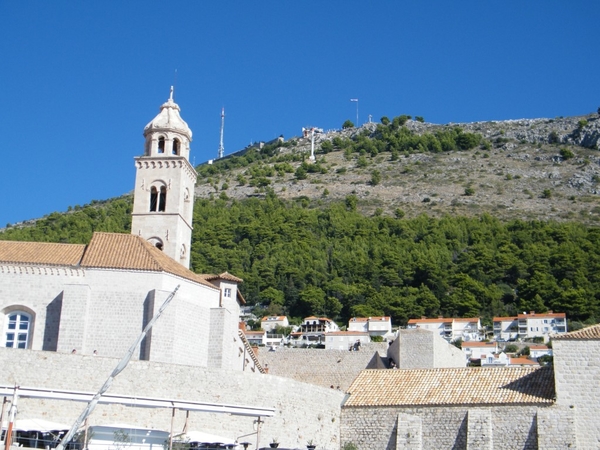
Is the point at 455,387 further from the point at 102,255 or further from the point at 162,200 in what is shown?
the point at 162,200

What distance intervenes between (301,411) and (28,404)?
848 cm

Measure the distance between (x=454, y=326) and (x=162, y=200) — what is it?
184ft

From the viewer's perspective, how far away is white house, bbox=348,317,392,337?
88.1m

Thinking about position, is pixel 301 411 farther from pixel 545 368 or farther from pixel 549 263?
pixel 549 263

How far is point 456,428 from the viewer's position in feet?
91.0

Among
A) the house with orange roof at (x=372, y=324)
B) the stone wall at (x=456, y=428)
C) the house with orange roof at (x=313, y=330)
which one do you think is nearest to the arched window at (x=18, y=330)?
the stone wall at (x=456, y=428)

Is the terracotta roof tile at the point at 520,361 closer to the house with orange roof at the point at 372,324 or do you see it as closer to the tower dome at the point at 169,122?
the house with orange roof at the point at 372,324

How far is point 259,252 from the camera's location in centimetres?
10650

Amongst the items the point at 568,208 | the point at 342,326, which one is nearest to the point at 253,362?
the point at 342,326

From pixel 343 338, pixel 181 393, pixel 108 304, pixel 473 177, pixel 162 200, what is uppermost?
pixel 473 177

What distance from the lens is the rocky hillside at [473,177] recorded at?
125750mm

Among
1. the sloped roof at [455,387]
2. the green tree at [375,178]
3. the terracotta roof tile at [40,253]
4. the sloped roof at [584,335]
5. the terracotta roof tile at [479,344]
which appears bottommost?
the sloped roof at [455,387]

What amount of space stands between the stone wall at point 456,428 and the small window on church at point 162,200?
49.7 feet

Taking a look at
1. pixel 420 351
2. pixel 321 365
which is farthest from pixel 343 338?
pixel 420 351
